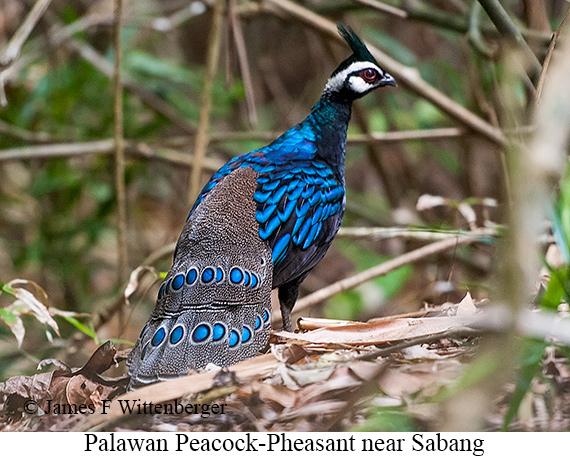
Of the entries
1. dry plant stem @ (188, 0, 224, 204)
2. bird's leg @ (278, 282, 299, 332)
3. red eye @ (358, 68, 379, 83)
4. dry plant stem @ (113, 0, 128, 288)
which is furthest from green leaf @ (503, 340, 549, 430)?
dry plant stem @ (113, 0, 128, 288)

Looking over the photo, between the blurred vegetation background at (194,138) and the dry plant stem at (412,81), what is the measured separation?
1 cm

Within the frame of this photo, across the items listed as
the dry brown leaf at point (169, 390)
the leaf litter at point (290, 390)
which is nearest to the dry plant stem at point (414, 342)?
the leaf litter at point (290, 390)

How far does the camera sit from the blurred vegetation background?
412 cm

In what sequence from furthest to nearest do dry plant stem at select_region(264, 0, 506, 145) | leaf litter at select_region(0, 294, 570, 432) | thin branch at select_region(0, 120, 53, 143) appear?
thin branch at select_region(0, 120, 53, 143), dry plant stem at select_region(264, 0, 506, 145), leaf litter at select_region(0, 294, 570, 432)

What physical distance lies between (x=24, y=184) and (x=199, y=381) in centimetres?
553

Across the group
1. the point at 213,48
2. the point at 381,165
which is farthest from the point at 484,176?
the point at 213,48

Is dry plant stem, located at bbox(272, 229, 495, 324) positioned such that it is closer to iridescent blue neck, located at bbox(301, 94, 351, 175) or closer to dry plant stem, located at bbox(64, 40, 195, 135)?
iridescent blue neck, located at bbox(301, 94, 351, 175)

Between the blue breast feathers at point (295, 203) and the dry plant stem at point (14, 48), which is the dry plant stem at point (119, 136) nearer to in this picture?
the dry plant stem at point (14, 48)

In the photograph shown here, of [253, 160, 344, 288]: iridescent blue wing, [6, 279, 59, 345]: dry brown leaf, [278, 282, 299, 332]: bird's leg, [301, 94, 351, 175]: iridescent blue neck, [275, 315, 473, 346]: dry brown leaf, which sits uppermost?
[301, 94, 351, 175]: iridescent blue neck

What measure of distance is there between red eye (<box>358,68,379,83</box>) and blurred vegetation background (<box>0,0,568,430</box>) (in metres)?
0.69

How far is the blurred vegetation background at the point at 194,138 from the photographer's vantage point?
4121 millimetres

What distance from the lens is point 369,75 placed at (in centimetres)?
305

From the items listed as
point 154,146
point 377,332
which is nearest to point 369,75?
point 377,332

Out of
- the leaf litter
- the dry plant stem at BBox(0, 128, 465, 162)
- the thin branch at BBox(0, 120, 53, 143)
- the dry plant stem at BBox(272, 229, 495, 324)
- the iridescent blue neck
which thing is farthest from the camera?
the thin branch at BBox(0, 120, 53, 143)
